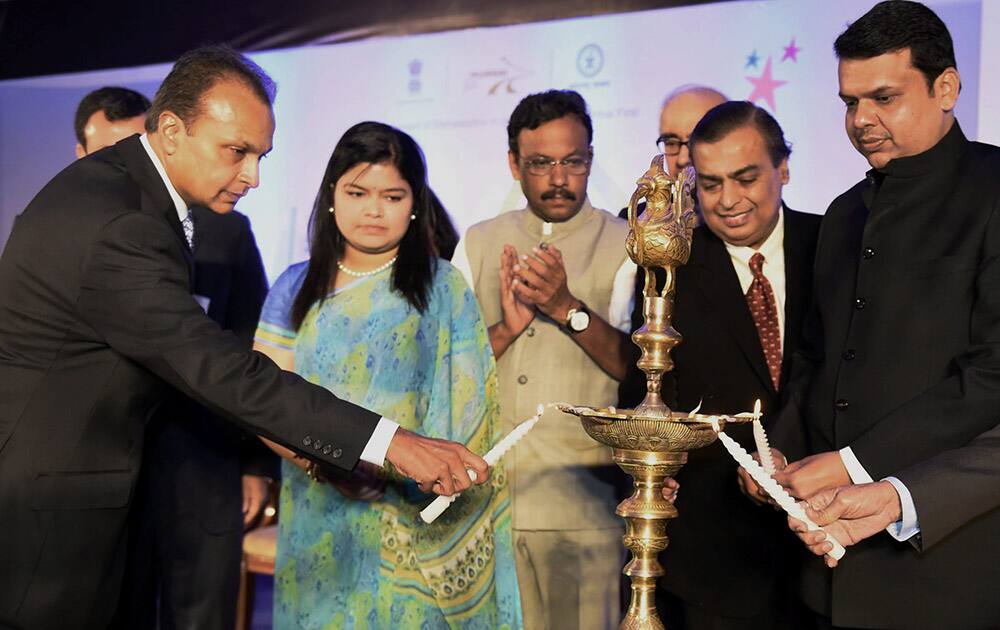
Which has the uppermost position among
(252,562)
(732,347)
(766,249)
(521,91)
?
(521,91)

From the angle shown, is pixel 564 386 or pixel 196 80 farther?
pixel 564 386

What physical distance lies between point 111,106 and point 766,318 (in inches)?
97.6

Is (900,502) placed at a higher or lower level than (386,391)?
lower

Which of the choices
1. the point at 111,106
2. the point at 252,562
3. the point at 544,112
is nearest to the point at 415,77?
the point at 111,106

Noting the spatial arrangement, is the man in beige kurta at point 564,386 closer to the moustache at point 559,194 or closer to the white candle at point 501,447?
the moustache at point 559,194

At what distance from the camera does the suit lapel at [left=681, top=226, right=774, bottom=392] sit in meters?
2.94

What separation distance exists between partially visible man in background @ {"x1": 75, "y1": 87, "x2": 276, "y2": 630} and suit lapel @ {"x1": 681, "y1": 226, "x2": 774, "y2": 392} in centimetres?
158

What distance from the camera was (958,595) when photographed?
7.72 feet

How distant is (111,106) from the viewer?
416 cm

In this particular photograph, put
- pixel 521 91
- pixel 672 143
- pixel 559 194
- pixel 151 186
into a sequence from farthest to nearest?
1. pixel 521 91
2. pixel 672 143
3. pixel 559 194
4. pixel 151 186

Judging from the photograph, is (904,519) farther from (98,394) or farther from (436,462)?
(98,394)

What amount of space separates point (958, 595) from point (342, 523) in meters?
1.53

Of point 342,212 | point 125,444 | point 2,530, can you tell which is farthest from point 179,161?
point 2,530

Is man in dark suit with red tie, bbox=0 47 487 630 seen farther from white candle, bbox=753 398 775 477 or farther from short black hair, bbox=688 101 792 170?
short black hair, bbox=688 101 792 170
